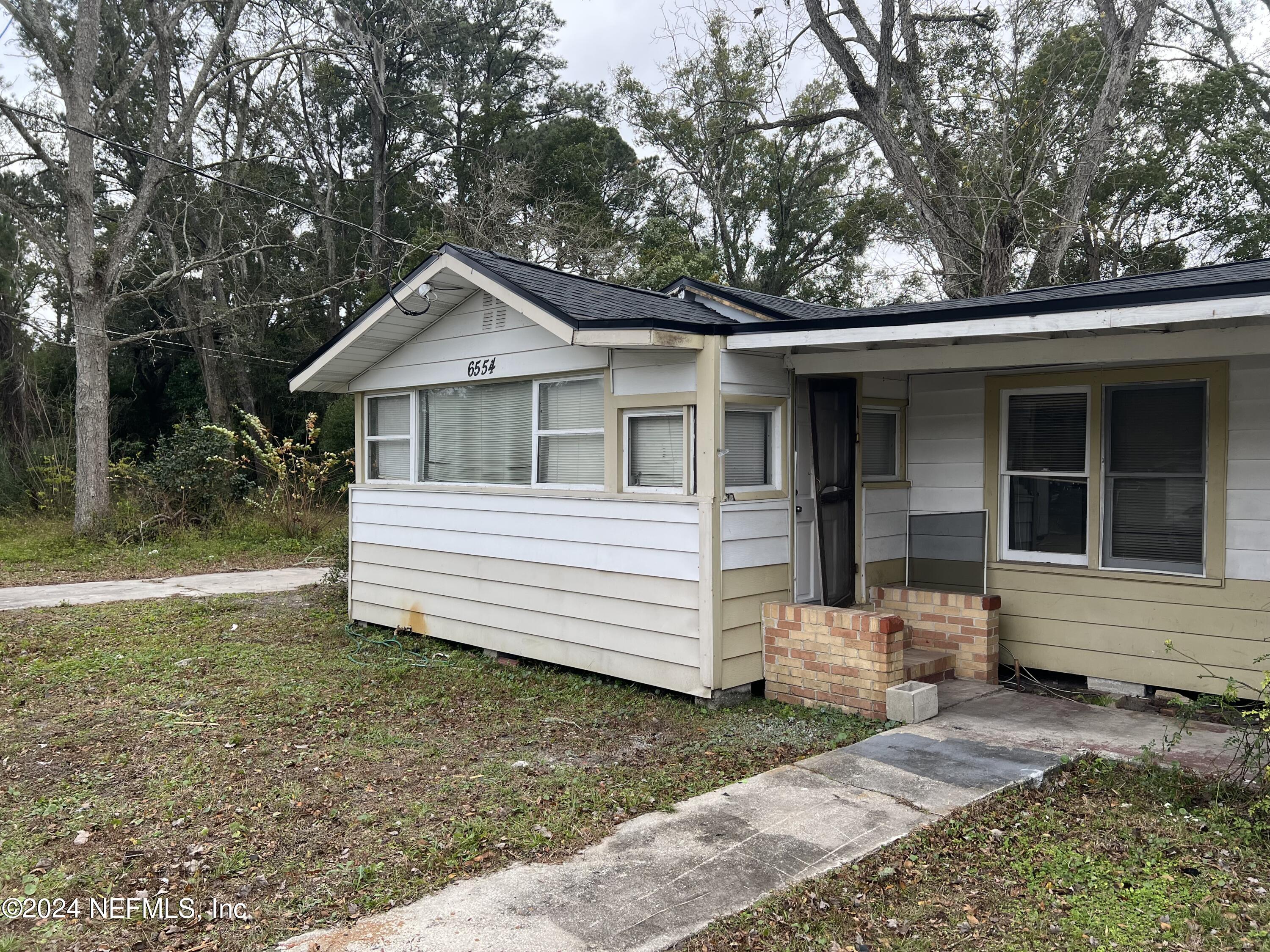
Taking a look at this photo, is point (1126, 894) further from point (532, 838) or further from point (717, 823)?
point (532, 838)

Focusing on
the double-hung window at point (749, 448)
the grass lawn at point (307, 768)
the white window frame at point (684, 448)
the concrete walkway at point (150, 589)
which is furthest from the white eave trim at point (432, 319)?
the concrete walkway at point (150, 589)

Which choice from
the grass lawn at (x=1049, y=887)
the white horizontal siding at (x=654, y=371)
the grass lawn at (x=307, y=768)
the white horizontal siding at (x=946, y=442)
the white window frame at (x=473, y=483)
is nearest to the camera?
the grass lawn at (x=1049, y=887)

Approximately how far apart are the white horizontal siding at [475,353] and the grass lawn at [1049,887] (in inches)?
149

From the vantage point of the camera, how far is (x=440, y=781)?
4719mm

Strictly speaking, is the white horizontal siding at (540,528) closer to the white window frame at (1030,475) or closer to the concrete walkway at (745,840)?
the concrete walkway at (745,840)

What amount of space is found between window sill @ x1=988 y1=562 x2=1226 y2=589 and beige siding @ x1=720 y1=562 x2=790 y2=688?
167 centimetres

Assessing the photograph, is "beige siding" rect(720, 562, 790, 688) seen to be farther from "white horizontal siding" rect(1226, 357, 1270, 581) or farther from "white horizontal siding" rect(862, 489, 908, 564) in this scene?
"white horizontal siding" rect(1226, 357, 1270, 581)

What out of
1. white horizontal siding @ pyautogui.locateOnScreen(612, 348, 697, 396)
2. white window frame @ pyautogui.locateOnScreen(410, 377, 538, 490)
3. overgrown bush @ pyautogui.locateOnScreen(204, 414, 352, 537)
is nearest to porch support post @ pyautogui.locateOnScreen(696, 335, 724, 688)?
white horizontal siding @ pyautogui.locateOnScreen(612, 348, 697, 396)

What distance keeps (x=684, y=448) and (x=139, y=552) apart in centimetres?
1122

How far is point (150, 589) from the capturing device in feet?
36.7

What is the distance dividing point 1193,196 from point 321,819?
67.7ft

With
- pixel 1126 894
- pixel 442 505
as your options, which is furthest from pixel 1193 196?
pixel 1126 894

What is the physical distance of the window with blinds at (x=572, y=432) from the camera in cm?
663

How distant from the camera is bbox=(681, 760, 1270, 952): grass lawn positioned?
3.09 m
